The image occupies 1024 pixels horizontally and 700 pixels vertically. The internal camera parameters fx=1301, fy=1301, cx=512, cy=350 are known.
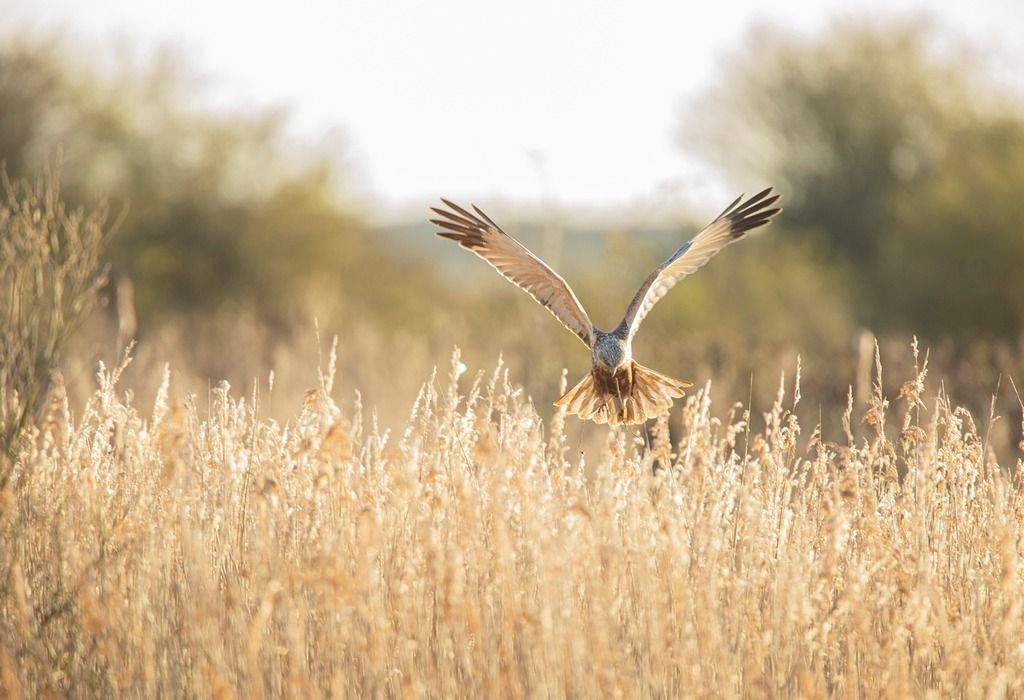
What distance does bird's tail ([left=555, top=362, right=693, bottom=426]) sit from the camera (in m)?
6.15

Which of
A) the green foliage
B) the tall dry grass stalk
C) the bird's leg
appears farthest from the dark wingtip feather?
the green foliage

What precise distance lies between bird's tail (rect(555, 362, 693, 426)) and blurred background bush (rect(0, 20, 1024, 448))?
17.3 ft

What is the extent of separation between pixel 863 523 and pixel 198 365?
13.1m

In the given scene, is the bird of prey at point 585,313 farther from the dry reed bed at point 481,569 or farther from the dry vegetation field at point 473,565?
the dry reed bed at point 481,569

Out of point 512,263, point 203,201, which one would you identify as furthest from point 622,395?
point 203,201

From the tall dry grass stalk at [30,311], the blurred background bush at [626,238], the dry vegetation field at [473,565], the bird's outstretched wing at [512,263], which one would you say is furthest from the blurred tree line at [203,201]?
the dry vegetation field at [473,565]

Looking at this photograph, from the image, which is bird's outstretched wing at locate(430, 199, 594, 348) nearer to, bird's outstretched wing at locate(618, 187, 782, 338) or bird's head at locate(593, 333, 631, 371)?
bird's head at locate(593, 333, 631, 371)

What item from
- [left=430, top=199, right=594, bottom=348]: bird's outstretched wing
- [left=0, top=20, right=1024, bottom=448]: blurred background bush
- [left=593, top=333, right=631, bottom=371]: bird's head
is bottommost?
[left=593, top=333, right=631, bottom=371]: bird's head

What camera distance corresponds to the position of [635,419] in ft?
20.1

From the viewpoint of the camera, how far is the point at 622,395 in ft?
20.4

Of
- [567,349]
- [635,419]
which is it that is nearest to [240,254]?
[567,349]

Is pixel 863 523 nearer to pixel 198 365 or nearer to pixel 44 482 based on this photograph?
pixel 44 482

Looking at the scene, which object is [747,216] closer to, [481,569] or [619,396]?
[619,396]

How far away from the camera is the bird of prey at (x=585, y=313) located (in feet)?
20.0
